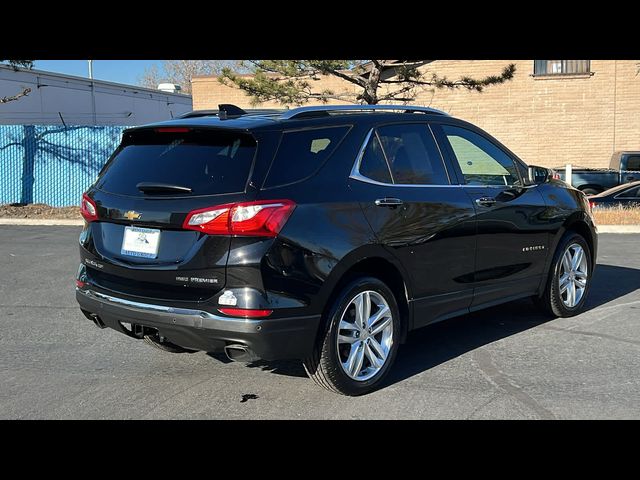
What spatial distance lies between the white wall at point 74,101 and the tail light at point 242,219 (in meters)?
25.5

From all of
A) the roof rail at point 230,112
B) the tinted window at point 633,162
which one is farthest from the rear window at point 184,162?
the tinted window at point 633,162

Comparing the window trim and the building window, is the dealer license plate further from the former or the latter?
the building window

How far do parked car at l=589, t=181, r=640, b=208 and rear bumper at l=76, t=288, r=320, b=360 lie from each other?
1551cm

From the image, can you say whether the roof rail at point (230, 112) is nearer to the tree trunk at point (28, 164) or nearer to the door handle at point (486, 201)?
the door handle at point (486, 201)

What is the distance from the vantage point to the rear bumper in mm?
3930

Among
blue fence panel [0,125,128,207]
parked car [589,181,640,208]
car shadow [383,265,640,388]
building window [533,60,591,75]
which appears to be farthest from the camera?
building window [533,60,591,75]

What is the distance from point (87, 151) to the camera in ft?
64.6

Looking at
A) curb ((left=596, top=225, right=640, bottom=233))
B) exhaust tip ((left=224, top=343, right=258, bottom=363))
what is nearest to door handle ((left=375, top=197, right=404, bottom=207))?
exhaust tip ((left=224, top=343, right=258, bottom=363))

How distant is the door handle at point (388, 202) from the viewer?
15.1 ft

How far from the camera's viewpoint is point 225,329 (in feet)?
12.9
